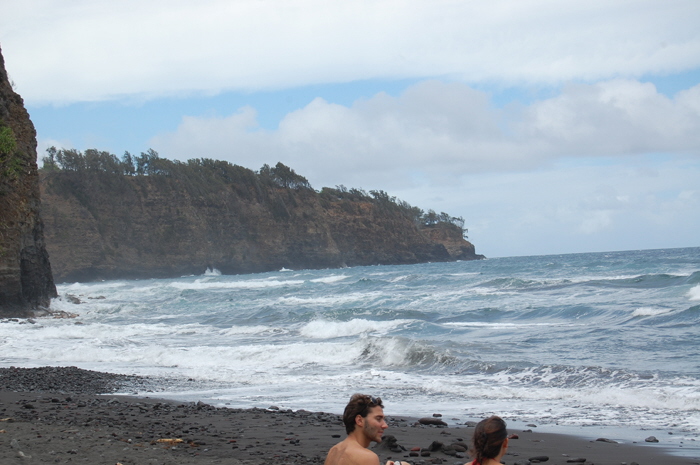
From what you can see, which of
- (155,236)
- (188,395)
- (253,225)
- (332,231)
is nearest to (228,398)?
(188,395)

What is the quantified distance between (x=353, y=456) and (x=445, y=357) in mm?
8772

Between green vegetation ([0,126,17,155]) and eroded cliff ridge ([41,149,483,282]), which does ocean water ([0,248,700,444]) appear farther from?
eroded cliff ridge ([41,149,483,282])

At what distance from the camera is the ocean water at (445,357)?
26.3ft

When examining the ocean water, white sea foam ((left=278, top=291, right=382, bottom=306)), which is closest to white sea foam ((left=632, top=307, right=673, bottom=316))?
the ocean water

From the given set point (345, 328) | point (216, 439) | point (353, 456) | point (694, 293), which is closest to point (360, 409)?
point (353, 456)

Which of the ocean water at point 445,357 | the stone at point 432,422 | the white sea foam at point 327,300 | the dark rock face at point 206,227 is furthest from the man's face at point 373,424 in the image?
the dark rock face at point 206,227

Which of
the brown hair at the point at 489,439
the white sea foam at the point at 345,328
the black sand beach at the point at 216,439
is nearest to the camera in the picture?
the brown hair at the point at 489,439

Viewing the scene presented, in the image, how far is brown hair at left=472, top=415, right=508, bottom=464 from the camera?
2863 mm

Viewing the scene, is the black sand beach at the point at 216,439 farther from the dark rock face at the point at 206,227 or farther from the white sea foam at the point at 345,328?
the dark rock face at the point at 206,227

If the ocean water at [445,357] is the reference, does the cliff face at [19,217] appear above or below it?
above

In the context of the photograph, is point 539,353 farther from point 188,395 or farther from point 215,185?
point 215,185

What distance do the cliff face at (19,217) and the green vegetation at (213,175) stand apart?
49207mm

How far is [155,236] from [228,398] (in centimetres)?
7036

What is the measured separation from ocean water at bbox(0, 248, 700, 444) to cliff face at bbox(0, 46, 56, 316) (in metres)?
1.75
